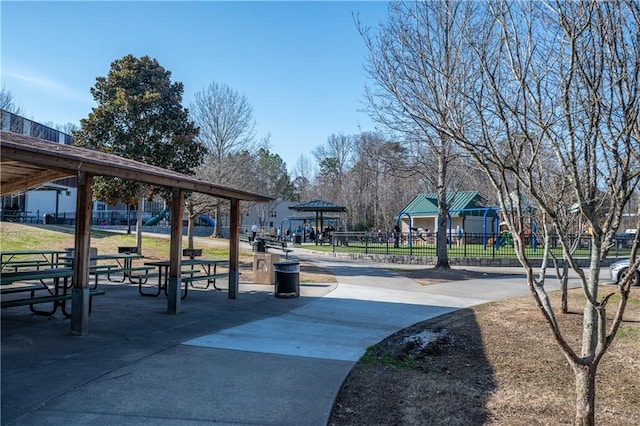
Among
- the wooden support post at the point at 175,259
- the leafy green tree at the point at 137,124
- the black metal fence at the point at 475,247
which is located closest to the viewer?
the wooden support post at the point at 175,259

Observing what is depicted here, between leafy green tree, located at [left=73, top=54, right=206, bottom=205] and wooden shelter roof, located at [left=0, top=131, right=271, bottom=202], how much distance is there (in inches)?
344

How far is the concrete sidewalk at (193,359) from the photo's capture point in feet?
13.4

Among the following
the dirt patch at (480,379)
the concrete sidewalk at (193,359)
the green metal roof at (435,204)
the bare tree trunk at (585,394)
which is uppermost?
the green metal roof at (435,204)

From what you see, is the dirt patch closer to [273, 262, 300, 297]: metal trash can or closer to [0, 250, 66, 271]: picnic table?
[273, 262, 300, 297]: metal trash can

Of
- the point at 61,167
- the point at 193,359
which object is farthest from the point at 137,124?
the point at 193,359

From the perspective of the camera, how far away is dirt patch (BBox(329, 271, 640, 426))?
4.48 meters

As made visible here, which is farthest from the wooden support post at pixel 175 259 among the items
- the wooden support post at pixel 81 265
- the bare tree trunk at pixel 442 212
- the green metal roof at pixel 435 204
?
the green metal roof at pixel 435 204

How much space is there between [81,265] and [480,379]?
5814 millimetres

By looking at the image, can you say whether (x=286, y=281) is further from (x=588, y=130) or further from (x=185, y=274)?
(x=588, y=130)

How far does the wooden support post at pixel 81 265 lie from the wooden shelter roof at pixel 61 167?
37 cm

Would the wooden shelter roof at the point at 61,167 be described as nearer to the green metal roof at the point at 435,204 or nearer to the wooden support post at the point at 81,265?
the wooden support post at the point at 81,265

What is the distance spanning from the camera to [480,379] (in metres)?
5.56

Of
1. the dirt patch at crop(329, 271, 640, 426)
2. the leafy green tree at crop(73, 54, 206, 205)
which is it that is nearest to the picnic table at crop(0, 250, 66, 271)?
the leafy green tree at crop(73, 54, 206, 205)

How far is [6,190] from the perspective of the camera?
10.6 metres
